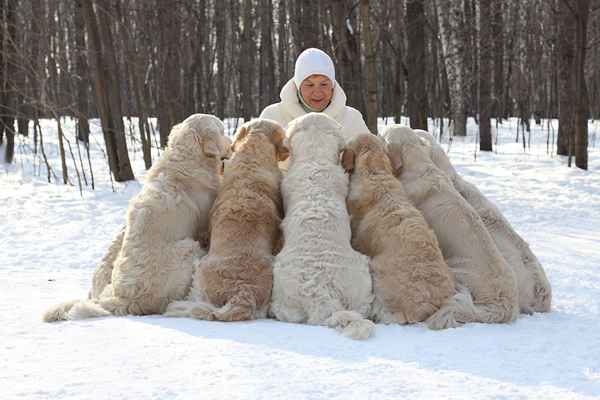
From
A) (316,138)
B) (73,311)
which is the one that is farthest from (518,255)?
(73,311)

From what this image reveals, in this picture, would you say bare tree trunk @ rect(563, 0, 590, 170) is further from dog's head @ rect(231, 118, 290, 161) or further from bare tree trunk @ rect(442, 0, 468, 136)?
dog's head @ rect(231, 118, 290, 161)

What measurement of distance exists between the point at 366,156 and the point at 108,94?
25.1 feet

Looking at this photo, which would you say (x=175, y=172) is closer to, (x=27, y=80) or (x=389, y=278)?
(x=389, y=278)

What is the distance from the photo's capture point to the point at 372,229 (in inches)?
184

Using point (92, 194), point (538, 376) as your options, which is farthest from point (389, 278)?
point (92, 194)

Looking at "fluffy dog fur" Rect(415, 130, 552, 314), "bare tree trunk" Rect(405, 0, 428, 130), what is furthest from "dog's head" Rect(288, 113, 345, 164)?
"bare tree trunk" Rect(405, 0, 428, 130)

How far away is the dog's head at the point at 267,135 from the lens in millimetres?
5242

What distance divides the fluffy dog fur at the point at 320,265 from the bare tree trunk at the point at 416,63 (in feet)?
32.9

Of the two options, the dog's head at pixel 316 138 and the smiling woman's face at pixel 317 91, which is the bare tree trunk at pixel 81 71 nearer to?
the smiling woman's face at pixel 317 91

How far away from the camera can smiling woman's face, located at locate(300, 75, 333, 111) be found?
22.7ft

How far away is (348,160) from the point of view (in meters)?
5.13

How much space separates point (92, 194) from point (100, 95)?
6.42 feet

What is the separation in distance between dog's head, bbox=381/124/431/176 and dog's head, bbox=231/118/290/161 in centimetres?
82

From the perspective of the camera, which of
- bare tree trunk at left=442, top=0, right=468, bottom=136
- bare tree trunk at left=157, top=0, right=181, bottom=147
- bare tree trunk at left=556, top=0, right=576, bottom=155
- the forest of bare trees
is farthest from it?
bare tree trunk at left=442, top=0, right=468, bottom=136
